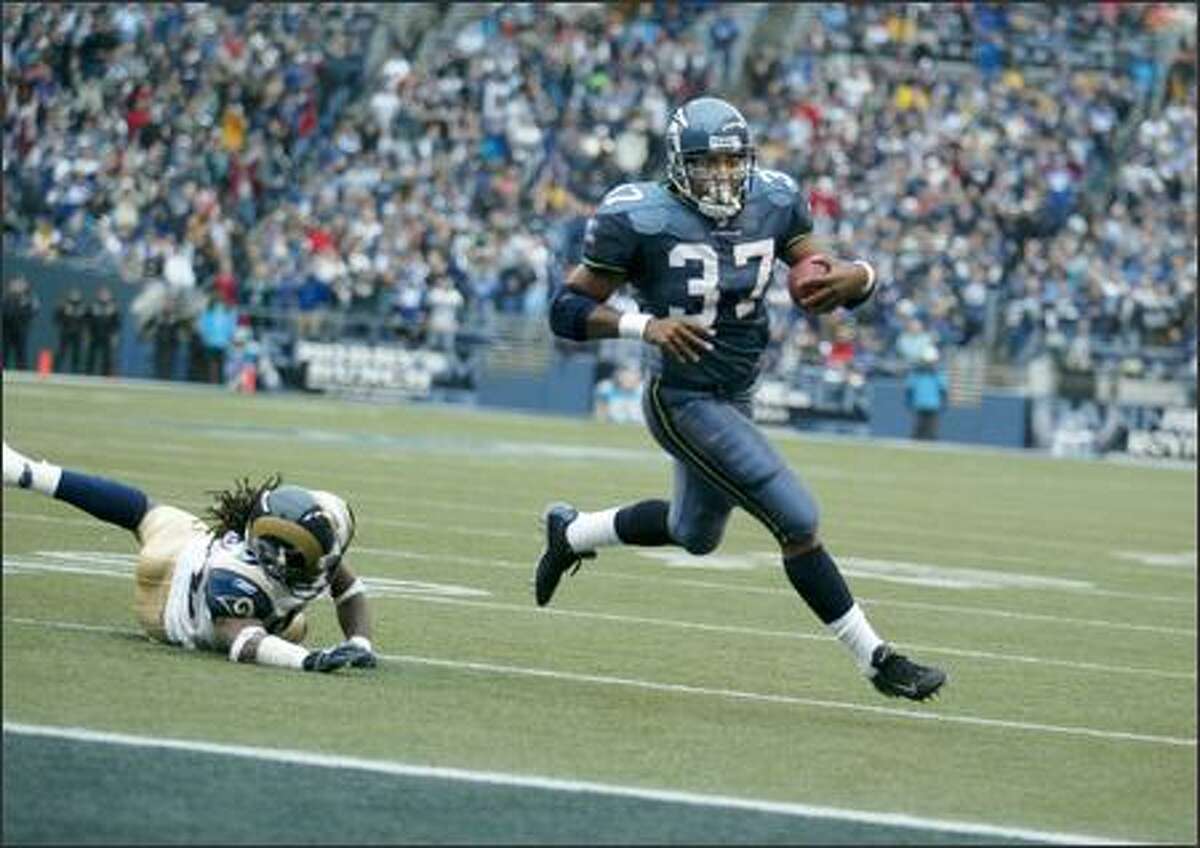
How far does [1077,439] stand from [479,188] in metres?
6.98

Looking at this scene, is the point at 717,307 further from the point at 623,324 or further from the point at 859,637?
the point at 859,637

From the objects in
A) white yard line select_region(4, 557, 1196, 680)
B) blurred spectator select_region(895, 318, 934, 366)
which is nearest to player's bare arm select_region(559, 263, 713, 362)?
white yard line select_region(4, 557, 1196, 680)

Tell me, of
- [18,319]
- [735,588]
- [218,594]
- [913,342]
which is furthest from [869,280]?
[18,319]

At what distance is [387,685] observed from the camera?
292 inches

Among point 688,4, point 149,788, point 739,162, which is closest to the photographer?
point 149,788

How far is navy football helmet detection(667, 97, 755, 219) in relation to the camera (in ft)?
25.9

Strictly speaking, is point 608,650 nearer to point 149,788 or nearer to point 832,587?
point 832,587

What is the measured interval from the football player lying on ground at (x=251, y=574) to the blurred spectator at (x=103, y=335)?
830 inches

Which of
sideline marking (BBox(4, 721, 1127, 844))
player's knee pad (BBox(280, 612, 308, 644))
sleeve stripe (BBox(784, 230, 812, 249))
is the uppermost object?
sleeve stripe (BBox(784, 230, 812, 249))

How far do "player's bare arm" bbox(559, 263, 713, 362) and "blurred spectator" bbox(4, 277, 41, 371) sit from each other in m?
20.3

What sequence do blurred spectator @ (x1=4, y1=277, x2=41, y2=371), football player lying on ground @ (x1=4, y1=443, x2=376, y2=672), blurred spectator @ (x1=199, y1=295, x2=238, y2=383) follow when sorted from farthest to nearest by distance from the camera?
blurred spectator @ (x1=199, y1=295, x2=238, y2=383)
blurred spectator @ (x1=4, y1=277, x2=41, y2=371)
football player lying on ground @ (x1=4, y1=443, x2=376, y2=672)

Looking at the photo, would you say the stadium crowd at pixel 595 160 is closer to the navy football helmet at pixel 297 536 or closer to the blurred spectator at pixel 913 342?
the blurred spectator at pixel 913 342

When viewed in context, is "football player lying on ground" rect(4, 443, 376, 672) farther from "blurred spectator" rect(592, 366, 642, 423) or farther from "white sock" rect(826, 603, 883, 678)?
"blurred spectator" rect(592, 366, 642, 423)

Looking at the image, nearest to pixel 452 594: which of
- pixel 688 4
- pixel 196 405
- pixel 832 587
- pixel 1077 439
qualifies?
pixel 832 587
